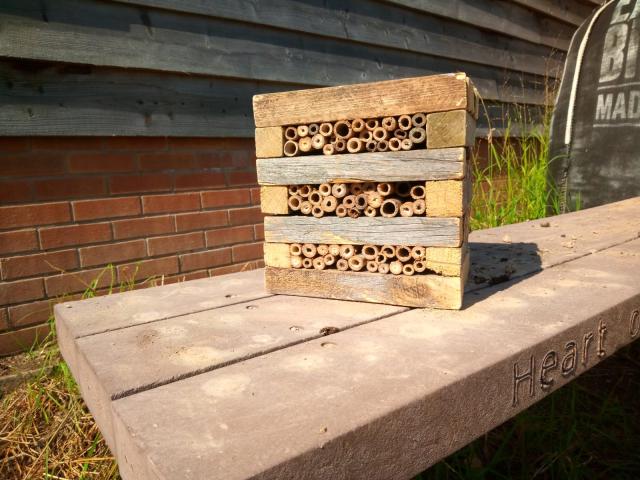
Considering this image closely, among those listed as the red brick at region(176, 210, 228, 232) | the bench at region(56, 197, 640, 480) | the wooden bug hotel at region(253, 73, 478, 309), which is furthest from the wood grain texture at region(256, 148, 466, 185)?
the red brick at region(176, 210, 228, 232)

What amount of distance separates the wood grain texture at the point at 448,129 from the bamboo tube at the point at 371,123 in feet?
0.33

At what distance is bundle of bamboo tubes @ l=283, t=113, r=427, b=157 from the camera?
922 millimetres

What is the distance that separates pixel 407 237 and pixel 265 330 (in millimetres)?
333

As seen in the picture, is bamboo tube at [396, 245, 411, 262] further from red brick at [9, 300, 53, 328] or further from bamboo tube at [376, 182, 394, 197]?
red brick at [9, 300, 53, 328]

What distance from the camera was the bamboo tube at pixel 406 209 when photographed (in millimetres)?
955

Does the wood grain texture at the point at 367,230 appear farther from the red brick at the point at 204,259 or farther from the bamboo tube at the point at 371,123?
the red brick at the point at 204,259

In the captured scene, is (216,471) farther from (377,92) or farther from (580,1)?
(580,1)

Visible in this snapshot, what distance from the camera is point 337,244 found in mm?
1033

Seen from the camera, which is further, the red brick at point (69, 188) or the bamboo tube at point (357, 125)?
the red brick at point (69, 188)

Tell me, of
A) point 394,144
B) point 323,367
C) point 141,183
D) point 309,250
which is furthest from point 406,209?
point 141,183

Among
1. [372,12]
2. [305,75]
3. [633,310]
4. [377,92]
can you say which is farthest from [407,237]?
[372,12]

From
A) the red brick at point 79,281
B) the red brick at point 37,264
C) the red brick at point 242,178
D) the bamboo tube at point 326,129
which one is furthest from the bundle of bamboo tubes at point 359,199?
the red brick at point 242,178

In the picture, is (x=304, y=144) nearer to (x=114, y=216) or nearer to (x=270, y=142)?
(x=270, y=142)

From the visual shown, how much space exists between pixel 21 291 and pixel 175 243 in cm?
60
